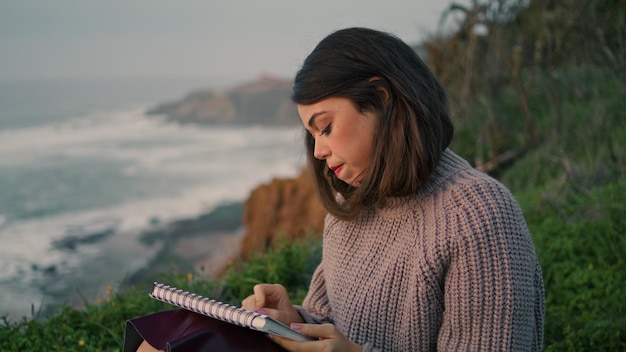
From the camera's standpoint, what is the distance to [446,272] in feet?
5.76

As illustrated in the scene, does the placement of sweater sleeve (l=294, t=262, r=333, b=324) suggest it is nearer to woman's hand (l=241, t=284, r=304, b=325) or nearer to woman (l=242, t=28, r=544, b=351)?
woman's hand (l=241, t=284, r=304, b=325)

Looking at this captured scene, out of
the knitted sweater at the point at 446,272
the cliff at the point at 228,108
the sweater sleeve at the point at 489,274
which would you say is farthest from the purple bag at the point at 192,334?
the cliff at the point at 228,108

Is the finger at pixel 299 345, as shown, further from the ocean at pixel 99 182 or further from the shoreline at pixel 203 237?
the shoreline at pixel 203 237

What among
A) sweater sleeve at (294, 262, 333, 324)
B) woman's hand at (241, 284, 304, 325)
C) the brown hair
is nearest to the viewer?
the brown hair

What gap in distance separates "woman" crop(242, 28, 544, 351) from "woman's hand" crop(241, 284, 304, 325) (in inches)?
1.9

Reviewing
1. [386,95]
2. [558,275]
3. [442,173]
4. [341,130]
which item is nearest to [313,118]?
[341,130]

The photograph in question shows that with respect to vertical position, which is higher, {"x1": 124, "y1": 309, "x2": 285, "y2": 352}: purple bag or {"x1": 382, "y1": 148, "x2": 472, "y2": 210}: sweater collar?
{"x1": 382, "y1": 148, "x2": 472, "y2": 210}: sweater collar

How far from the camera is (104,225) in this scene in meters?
7.36

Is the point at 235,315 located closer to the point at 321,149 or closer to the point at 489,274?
the point at 321,149

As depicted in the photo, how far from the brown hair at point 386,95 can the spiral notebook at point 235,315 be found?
44cm

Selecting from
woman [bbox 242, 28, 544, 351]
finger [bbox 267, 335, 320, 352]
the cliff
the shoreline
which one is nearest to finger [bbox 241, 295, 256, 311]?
woman [bbox 242, 28, 544, 351]

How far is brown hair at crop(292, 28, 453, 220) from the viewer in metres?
1.73

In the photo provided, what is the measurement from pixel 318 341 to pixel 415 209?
0.46 meters

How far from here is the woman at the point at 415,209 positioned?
5.55 feet
